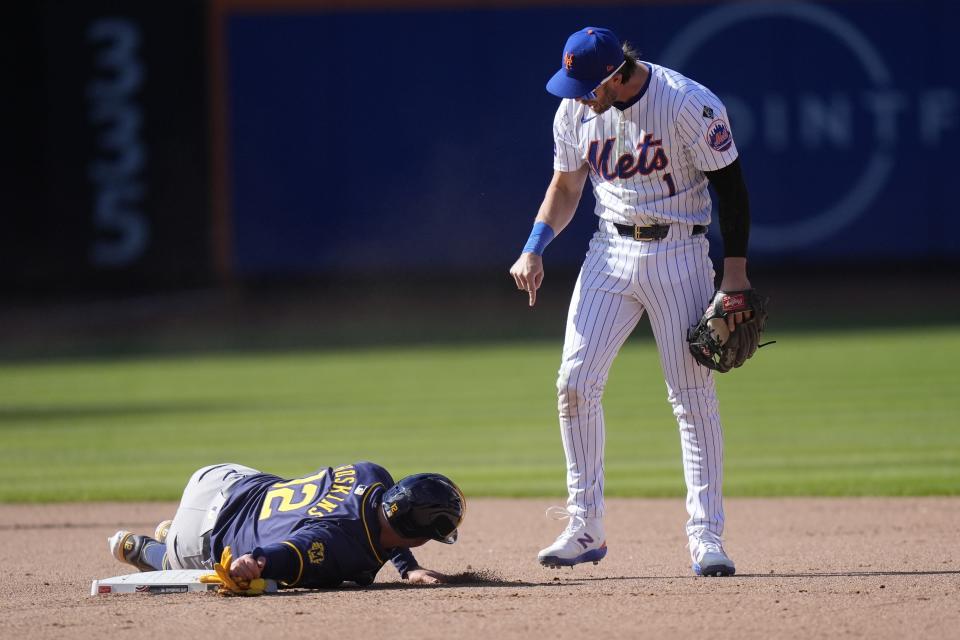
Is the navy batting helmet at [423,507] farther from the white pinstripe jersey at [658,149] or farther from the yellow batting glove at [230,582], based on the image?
the white pinstripe jersey at [658,149]

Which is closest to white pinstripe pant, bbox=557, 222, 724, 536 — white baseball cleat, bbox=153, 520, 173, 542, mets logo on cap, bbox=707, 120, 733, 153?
mets logo on cap, bbox=707, 120, 733, 153

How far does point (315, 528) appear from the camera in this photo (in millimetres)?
4398

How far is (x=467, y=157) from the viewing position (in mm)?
20859

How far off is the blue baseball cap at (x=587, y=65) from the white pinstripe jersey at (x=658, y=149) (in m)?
0.16

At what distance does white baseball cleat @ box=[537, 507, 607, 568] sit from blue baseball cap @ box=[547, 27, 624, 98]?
150 cm

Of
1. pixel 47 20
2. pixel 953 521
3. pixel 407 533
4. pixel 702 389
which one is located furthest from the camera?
pixel 47 20

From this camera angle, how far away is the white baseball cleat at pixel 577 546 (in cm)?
482

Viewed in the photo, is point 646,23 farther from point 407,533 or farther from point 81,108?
point 407,533

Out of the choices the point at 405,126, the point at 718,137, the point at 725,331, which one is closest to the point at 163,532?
the point at 725,331

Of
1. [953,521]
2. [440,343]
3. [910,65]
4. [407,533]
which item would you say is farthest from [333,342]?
[407,533]

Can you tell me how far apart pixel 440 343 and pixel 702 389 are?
1288 cm

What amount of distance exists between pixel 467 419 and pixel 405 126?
1060cm

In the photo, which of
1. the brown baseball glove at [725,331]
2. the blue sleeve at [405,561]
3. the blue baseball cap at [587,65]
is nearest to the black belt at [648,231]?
the brown baseball glove at [725,331]

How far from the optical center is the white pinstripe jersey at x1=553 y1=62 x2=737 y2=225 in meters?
4.59
